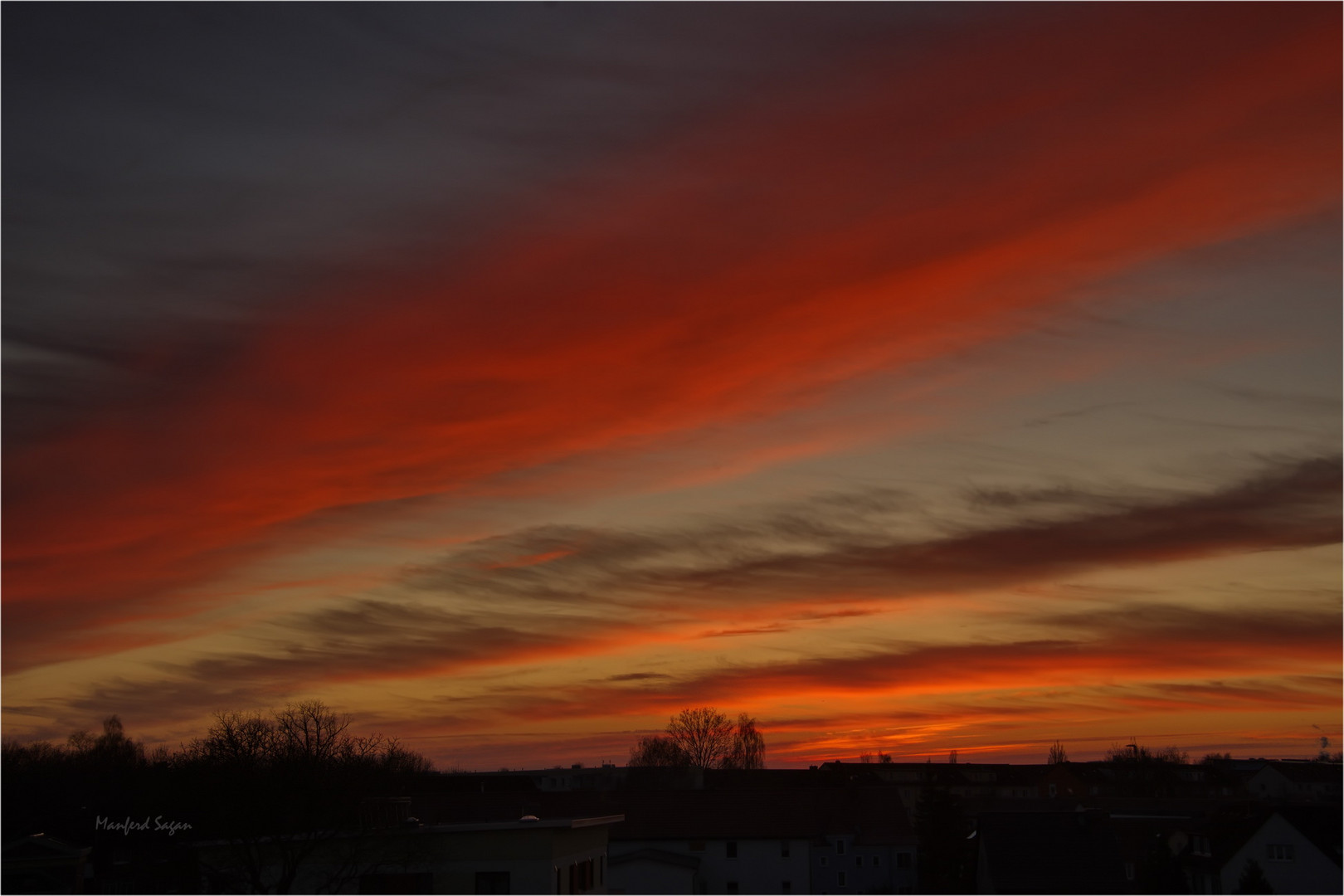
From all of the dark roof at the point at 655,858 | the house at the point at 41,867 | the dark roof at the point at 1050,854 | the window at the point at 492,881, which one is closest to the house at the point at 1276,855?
the dark roof at the point at 1050,854

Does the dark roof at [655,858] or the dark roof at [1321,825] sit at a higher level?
the dark roof at [1321,825]

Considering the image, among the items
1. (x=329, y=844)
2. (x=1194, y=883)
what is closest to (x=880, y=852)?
(x=1194, y=883)

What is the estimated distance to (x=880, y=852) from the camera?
9662cm

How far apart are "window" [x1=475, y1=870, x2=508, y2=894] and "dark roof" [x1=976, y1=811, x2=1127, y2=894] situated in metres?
31.7

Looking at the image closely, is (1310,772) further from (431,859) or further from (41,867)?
(41,867)

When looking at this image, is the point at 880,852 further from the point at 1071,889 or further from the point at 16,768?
the point at 16,768

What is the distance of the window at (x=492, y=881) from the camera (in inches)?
1935

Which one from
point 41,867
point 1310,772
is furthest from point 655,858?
point 1310,772

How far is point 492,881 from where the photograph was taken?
49.2 metres

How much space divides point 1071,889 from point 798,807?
29662 mm

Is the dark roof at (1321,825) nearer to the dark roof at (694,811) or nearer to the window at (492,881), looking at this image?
the dark roof at (694,811)

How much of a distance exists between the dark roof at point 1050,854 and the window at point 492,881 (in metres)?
31.7

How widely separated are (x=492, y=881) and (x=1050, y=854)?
35.3m

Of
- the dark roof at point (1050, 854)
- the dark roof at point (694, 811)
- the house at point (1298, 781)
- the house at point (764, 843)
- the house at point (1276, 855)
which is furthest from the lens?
the house at point (1298, 781)
